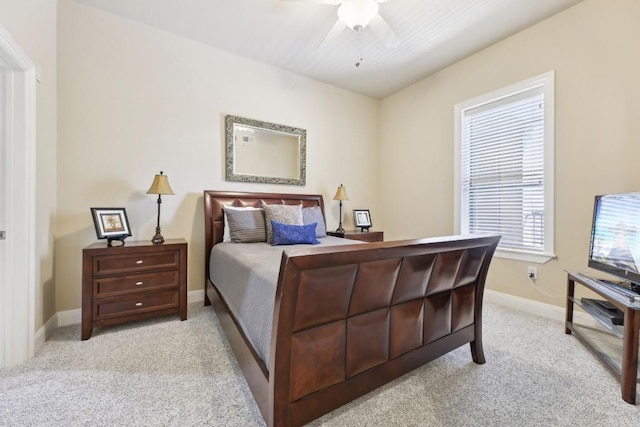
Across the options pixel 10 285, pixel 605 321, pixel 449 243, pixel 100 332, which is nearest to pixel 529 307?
pixel 605 321

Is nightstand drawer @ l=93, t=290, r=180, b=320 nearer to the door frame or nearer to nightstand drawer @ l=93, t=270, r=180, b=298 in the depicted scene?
nightstand drawer @ l=93, t=270, r=180, b=298

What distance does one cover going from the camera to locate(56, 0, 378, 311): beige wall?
241 cm

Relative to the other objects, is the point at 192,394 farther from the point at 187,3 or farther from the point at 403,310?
the point at 187,3

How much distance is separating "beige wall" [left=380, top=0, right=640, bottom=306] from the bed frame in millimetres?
1470

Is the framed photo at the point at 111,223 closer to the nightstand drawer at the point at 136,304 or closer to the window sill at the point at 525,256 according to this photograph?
the nightstand drawer at the point at 136,304

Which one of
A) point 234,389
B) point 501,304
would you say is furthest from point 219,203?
point 501,304

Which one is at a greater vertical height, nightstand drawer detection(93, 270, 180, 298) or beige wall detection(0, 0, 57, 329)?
beige wall detection(0, 0, 57, 329)

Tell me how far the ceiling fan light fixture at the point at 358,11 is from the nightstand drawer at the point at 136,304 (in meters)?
2.81

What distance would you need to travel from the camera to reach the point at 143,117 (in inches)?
107

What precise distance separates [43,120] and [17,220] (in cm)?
84

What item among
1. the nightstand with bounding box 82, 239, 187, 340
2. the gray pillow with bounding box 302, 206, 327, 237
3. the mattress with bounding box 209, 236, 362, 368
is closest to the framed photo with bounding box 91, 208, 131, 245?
the nightstand with bounding box 82, 239, 187, 340

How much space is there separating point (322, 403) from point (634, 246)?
7.43 ft

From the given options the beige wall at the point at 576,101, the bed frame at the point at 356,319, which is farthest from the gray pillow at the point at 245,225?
the beige wall at the point at 576,101

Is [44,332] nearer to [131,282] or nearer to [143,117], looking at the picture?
[131,282]
